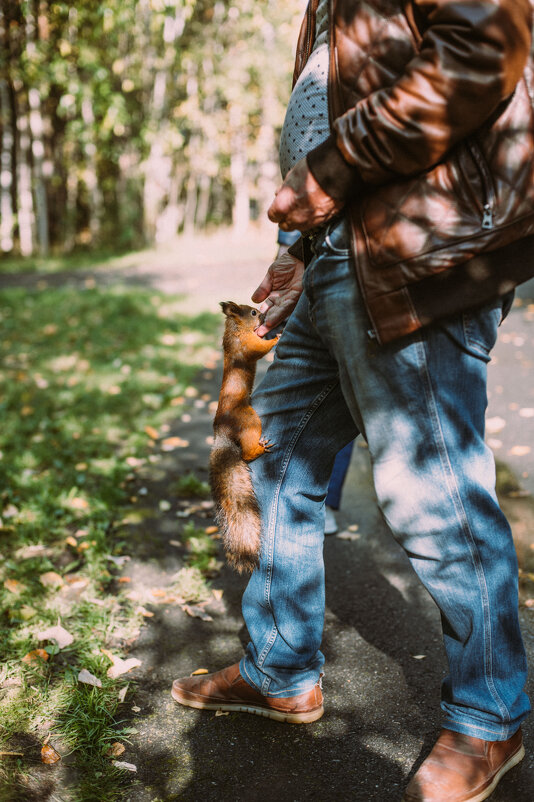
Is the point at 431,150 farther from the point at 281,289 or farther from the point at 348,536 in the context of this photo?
the point at 348,536

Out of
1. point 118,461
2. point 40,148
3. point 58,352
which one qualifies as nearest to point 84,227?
point 40,148

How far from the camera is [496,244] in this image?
4.58ft

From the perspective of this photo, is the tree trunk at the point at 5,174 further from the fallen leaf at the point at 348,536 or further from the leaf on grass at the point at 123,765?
the leaf on grass at the point at 123,765

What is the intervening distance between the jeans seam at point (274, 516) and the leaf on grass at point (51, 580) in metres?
1.26

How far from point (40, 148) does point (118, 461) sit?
11.8 meters

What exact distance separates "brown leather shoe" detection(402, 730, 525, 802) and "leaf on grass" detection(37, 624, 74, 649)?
1.38 metres

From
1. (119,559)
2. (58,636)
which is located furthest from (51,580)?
(58,636)

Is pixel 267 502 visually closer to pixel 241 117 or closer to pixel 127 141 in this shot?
pixel 127 141

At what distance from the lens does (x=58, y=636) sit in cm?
250

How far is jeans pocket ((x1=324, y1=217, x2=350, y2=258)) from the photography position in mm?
1505

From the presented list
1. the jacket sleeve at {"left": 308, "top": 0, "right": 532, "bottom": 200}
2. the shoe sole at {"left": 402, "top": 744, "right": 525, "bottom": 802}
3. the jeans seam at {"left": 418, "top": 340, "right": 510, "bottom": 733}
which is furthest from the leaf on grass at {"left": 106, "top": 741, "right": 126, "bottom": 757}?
the jacket sleeve at {"left": 308, "top": 0, "right": 532, "bottom": 200}

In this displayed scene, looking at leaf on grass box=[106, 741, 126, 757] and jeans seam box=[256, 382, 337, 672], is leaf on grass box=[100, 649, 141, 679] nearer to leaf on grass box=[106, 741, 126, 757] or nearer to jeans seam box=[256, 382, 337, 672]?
leaf on grass box=[106, 741, 126, 757]

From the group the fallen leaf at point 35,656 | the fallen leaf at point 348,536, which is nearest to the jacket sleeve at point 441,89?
the fallen leaf at point 35,656

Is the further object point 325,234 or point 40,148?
point 40,148
